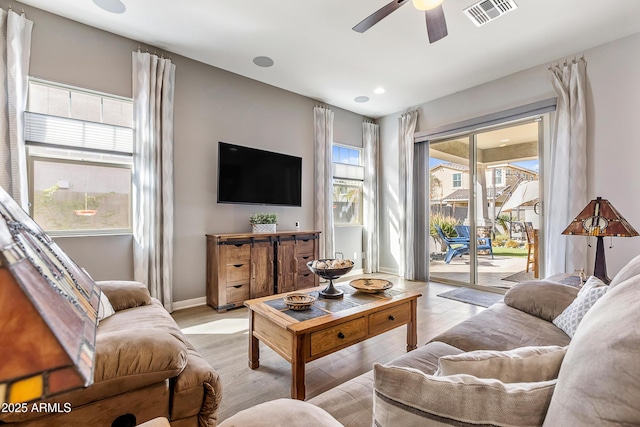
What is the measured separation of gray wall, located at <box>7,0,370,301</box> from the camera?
275 centimetres

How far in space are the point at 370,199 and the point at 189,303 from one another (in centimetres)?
343

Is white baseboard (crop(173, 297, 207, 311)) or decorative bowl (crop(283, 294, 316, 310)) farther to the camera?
white baseboard (crop(173, 297, 207, 311))

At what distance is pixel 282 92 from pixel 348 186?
77.8 inches

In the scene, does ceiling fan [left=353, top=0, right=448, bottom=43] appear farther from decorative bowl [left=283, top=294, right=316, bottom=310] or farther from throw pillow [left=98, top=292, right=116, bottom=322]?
throw pillow [left=98, top=292, right=116, bottom=322]

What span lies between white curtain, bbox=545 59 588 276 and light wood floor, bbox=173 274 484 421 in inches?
46.8

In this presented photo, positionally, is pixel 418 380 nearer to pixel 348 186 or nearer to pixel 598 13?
pixel 598 13


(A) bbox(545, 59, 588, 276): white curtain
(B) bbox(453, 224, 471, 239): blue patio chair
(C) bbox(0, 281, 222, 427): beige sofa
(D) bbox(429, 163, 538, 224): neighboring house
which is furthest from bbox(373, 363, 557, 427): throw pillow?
(B) bbox(453, 224, 471, 239): blue patio chair

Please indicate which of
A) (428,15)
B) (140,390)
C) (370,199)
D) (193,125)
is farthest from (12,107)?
(370,199)

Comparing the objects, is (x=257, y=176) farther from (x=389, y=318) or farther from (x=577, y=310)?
(x=577, y=310)

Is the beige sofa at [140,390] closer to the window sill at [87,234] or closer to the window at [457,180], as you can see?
the window sill at [87,234]

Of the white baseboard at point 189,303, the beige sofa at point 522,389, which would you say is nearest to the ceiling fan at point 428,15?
the beige sofa at point 522,389

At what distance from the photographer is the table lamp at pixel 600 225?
209 cm

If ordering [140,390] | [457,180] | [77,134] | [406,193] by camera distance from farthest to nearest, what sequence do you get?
[406,193]
[457,180]
[77,134]
[140,390]

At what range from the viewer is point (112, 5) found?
254 cm
